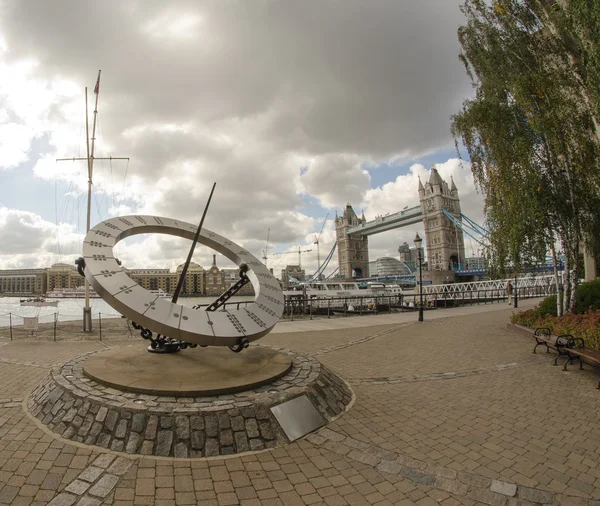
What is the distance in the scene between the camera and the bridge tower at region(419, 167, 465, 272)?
257 ft

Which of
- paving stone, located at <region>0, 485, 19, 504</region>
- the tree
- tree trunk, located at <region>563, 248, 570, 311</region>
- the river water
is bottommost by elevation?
the river water

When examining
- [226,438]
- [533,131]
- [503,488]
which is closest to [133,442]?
[226,438]

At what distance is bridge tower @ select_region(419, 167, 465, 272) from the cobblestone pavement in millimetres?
75606

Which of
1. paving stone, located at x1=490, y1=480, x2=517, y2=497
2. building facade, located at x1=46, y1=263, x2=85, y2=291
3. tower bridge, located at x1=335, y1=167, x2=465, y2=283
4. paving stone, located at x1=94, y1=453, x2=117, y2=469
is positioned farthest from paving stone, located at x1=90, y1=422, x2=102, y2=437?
building facade, located at x1=46, y1=263, x2=85, y2=291

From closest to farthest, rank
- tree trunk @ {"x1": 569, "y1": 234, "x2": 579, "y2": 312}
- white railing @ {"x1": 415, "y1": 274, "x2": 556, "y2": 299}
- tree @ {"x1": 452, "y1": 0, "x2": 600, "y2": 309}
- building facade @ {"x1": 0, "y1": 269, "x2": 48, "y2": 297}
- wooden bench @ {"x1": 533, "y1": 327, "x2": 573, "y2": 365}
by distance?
wooden bench @ {"x1": 533, "y1": 327, "x2": 573, "y2": 365} < tree @ {"x1": 452, "y1": 0, "x2": 600, "y2": 309} < tree trunk @ {"x1": 569, "y1": 234, "x2": 579, "y2": 312} < white railing @ {"x1": 415, "y1": 274, "x2": 556, "y2": 299} < building facade @ {"x1": 0, "y1": 269, "x2": 48, "y2": 297}

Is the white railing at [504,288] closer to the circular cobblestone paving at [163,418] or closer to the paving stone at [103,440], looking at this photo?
the circular cobblestone paving at [163,418]

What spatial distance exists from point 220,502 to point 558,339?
802 cm

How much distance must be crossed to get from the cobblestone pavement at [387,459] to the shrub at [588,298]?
6840 mm

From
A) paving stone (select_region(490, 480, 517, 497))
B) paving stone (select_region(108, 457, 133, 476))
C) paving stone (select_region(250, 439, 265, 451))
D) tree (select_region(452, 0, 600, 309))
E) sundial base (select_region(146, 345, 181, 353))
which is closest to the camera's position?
paving stone (select_region(490, 480, 517, 497))

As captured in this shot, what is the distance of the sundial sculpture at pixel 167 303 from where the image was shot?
4.45m

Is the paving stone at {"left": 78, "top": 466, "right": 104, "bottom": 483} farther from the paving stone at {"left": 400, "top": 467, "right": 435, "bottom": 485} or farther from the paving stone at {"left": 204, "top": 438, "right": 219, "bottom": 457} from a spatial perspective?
the paving stone at {"left": 400, "top": 467, "right": 435, "bottom": 485}

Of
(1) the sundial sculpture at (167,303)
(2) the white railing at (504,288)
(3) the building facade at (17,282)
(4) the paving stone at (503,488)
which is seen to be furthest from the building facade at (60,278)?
(4) the paving stone at (503,488)

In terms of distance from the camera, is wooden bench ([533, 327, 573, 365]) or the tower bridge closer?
wooden bench ([533, 327, 573, 365])

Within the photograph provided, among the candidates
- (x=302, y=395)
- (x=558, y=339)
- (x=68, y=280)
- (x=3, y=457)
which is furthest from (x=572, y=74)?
(x=68, y=280)
